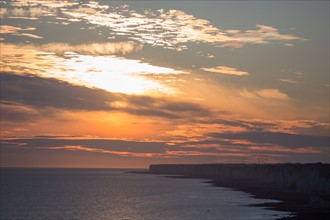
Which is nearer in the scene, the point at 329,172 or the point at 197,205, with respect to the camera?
the point at 197,205

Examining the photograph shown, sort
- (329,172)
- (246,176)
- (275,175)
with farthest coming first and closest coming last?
(246,176)
(275,175)
(329,172)

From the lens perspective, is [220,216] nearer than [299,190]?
Yes

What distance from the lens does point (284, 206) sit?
254 ft

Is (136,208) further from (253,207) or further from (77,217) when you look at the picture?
(253,207)

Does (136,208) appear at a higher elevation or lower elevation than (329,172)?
lower

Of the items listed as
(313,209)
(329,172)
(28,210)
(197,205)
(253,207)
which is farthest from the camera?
(329,172)

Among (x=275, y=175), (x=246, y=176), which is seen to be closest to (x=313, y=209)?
(x=275, y=175)

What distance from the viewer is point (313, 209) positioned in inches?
2749

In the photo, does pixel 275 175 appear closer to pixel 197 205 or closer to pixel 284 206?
pixel 197 205

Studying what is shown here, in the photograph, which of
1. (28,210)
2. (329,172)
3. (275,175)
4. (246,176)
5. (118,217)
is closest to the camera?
(118,217)

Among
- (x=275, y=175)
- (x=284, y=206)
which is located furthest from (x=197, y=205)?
(x=275, y=175)

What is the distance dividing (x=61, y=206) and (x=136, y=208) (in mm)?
16048

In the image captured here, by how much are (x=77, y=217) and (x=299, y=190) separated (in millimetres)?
59440

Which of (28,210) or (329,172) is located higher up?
(329,172)
